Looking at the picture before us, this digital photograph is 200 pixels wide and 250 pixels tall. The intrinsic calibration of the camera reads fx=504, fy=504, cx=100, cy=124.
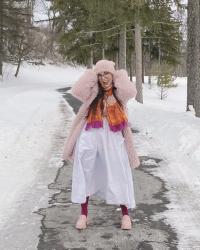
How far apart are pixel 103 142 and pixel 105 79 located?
0.68 metres

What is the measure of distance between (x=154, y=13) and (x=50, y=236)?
42.9ft

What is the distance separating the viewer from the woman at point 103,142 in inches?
211

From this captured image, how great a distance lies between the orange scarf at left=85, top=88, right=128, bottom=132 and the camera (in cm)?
536

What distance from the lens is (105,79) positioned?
541 cm

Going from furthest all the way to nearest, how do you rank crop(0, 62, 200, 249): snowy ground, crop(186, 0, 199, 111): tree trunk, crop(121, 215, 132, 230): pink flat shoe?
crop(186, 0, 199, 111): tree trunk → crop(0, 62, 200, 249): snowy ground → crop(121, 215, 132, 230): pink flat shoe

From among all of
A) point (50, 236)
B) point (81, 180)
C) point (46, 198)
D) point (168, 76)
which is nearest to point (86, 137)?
point (81, 180)

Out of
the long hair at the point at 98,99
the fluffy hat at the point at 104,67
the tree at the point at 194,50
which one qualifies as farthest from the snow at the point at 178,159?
the fluffy hat at the point at 104,67

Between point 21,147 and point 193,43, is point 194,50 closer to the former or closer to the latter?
point 193,43

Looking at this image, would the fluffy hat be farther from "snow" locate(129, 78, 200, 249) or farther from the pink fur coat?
"snow" locate(129, 78, 200, 249)

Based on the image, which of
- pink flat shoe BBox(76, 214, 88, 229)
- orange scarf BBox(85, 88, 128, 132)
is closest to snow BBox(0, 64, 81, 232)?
pink flat shoe BBox(76, 214, 88, 229)

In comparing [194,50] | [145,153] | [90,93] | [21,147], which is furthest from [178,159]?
[194,50]

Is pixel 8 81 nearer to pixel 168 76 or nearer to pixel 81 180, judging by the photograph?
pixel 168 76

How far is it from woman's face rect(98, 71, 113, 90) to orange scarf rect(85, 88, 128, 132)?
2.3 inches

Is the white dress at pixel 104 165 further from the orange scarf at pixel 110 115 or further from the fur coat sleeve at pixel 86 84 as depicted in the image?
the fur coat sleeve at pixel 86 84
